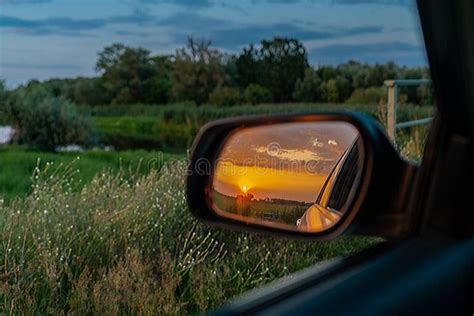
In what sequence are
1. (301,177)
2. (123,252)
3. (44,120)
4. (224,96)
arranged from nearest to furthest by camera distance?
(301,177), (123,252), (224,96), (44,120)

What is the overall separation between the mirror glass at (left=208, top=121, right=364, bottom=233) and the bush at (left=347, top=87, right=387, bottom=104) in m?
2.09

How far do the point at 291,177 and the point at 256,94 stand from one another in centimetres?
196

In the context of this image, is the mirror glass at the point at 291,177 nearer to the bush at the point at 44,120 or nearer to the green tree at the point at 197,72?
the green tree at the point at 197,72

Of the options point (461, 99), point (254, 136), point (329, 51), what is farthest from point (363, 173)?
point (329, 51)

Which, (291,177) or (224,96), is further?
(224,96)

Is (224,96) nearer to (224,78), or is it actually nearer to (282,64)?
(224,78)

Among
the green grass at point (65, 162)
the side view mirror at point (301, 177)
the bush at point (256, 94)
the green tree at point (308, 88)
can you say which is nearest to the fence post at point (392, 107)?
the green tree at point (308, 88)

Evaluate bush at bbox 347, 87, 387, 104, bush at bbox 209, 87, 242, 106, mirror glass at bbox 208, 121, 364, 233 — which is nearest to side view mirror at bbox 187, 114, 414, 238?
mirror glass at bbox 208, 121, 364, 233

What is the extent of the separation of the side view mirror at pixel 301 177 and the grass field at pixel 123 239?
130 centimetres

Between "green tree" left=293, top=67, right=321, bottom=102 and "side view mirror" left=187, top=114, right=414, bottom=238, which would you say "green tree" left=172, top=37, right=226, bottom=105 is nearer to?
"green tree" left=293, top=67, right=321, bottom=102

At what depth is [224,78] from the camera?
328 centimetres

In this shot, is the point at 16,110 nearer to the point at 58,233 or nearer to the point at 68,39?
the point at 68,39

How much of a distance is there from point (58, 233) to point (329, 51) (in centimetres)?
115

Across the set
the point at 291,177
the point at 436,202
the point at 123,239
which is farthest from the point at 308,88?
the point at 436,202
